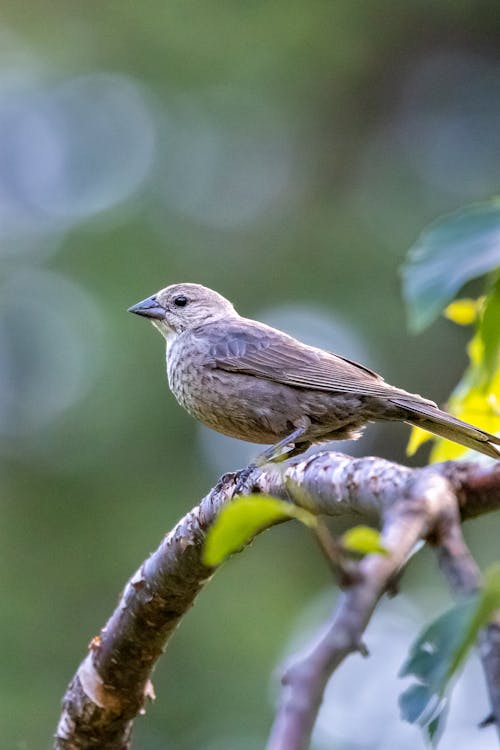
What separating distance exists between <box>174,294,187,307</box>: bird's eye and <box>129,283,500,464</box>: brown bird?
75 centimetres

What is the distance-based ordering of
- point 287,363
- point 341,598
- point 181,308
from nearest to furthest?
1. point 341,598
2. point 287,363
3. point 181,308

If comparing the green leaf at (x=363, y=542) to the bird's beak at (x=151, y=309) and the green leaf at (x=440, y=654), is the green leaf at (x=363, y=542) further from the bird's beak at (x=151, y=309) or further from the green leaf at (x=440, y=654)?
the bird's beak at (x=151, y=309)

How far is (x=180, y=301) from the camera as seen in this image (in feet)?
20.5

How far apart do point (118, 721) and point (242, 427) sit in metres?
1.71

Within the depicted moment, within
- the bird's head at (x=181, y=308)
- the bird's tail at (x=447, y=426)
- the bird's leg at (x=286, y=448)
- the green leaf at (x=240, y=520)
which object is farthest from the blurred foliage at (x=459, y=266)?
the bird's head at (x=181, y=308)

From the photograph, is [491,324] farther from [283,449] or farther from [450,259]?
[283,449]

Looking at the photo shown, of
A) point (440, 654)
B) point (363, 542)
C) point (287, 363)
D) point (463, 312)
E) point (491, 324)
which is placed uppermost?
point (287, 363)

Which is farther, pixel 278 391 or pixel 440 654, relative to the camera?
pixel 278 391

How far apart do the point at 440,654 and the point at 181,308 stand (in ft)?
16.1

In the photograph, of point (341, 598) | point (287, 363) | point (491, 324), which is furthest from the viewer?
point (287, 363)

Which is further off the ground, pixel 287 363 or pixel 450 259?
pixel 287 363

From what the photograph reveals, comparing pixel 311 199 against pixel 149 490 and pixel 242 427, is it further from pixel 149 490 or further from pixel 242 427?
pixel 242 427

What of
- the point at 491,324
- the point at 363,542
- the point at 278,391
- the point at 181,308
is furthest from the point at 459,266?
the point at 181,308

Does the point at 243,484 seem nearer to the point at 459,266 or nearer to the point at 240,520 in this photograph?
the point at 459,266
